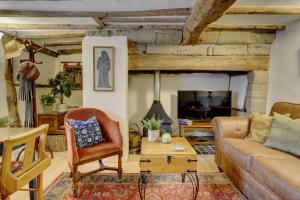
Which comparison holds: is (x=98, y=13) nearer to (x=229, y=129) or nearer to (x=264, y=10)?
(x=264, y=10)

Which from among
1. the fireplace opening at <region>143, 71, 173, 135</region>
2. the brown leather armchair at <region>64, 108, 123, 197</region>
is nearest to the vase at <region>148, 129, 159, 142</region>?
the brown leather armchair at <region>64, 108, 123, 197</region>

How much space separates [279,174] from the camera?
173 cm

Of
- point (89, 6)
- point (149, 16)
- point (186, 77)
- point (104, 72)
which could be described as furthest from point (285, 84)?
point (89, 6)

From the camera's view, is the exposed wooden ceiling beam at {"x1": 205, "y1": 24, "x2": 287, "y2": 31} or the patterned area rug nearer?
the patterned area rug

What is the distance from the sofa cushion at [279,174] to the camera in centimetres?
157

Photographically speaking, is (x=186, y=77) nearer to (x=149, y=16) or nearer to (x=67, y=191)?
(x=149, y=16)

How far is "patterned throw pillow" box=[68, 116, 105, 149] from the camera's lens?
260 centimetres

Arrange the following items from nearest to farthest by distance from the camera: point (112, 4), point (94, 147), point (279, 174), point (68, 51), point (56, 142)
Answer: point (279, 174), point (112, 4), point (94, 147), point (56, 142), point (68, 51)

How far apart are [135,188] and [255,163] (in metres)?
1.34

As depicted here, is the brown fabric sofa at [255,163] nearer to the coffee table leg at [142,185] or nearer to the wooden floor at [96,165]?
the wooden floor at [96,165]

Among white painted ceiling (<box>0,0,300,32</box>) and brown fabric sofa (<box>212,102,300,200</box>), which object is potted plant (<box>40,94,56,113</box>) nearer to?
white painted ceiling (<box>0,0,300,32</box>)

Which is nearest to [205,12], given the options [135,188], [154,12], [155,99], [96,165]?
[154,12]

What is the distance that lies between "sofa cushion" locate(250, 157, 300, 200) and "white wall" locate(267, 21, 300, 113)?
1344 mm

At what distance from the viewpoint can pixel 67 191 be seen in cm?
240
